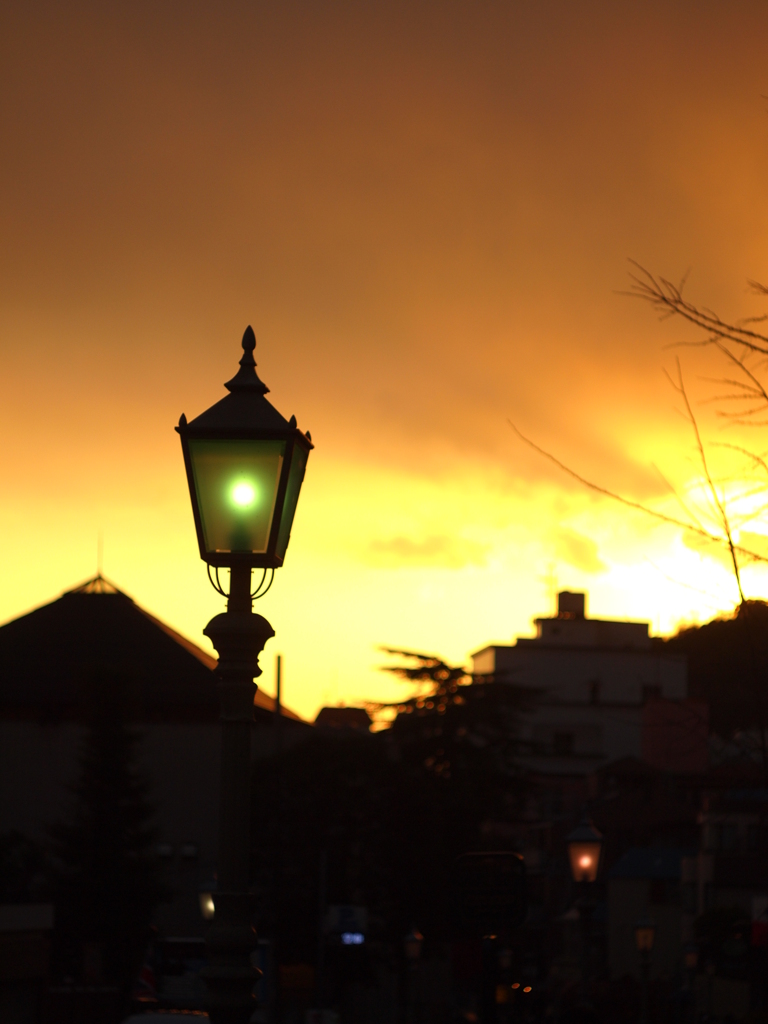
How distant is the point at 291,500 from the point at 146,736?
60.1m

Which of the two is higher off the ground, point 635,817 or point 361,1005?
point 635,817

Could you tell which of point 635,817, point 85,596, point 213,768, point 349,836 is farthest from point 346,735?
point 85,596

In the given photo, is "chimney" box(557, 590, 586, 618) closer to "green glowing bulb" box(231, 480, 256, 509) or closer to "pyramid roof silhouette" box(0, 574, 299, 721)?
"pyramid roof silhouette" box(0, 574, 299, 721)

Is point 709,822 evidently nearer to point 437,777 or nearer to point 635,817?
point 437,777

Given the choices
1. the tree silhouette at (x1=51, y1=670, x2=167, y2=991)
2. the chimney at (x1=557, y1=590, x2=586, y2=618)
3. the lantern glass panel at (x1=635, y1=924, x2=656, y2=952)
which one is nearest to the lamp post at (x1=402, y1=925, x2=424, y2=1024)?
the lantern glass panel at (x1=635, y1=924, x2=656, y2=952)

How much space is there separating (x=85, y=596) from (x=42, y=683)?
8353 mm

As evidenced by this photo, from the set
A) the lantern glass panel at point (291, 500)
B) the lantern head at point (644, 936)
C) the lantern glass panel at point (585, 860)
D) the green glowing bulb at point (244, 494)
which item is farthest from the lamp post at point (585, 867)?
the lantern head at point (644, 936)

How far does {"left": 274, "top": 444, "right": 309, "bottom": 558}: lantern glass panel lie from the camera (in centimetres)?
602

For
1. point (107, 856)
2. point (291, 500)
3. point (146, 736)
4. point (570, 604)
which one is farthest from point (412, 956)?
point (570, 604)

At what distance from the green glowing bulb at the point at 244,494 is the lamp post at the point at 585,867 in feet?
42.6

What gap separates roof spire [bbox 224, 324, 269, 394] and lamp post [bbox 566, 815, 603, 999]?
12.8m

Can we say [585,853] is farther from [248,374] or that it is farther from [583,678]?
[583,678]

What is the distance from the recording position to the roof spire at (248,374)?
6199mm

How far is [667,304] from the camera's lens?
23.6ft
